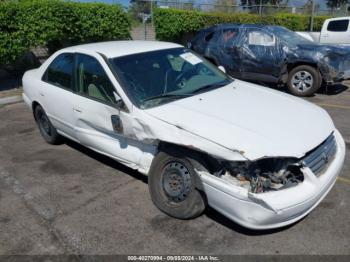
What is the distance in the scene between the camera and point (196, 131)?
3422 millimetres

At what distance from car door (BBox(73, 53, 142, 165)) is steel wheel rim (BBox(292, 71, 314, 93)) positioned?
5644 millimetres

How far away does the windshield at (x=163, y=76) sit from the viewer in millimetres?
4121

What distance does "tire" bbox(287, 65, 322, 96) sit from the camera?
8766 millimetres

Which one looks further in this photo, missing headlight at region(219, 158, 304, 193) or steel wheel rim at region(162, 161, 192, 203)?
steel wheel rim at region(162, 161, 192, 203)

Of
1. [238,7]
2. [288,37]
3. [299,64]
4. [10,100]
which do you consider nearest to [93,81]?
[10,100]

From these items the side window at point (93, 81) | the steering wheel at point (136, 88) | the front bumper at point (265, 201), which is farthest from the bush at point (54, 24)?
the front bumper at point (265, 201)

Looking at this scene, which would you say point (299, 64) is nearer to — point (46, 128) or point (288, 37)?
point (288, 37)

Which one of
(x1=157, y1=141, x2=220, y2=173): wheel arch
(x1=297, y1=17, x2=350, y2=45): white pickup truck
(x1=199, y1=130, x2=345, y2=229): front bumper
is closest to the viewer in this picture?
(x1=199, y1=130, x2=345, y2=229): front bumper

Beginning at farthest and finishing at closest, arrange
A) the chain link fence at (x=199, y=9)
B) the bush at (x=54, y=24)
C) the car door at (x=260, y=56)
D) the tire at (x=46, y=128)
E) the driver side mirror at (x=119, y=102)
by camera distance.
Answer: the chain link fence at (x=199, y=9) < the bush at (x=54, y=24) < the car door at (x=260, y=56) < the tire at (x=46, y=128) < the driver side mirror at (x=119, y=102)

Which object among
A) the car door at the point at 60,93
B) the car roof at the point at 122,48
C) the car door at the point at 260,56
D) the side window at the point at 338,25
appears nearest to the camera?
the car roof at the point at 122,48

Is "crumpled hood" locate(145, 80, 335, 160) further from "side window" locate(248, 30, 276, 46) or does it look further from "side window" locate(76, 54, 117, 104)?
"side window" locate(248, 30, 276, 46)

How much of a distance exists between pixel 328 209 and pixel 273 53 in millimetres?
6059

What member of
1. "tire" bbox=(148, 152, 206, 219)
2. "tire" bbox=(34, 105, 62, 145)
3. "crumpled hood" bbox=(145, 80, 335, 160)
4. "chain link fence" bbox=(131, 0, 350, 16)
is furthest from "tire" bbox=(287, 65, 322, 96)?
"chain link fence" bbox=(131, 0, 350, 16)

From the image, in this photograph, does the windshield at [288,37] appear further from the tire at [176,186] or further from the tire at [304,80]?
the tire at [176,186]
